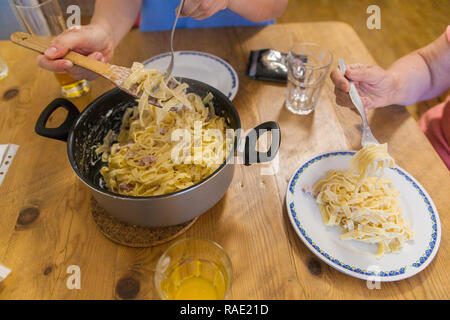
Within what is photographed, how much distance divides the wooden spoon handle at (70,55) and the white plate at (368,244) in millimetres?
694

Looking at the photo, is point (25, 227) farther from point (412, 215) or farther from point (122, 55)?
point (412, 215)

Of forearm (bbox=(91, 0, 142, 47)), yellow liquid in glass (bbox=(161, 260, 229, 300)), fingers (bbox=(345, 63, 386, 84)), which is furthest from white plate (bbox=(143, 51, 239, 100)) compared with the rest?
yellow liquid in glass (bbox=(161, 260, 229, 300))

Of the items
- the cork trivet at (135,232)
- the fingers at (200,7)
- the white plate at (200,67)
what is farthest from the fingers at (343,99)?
the cork trivet at (135,232)

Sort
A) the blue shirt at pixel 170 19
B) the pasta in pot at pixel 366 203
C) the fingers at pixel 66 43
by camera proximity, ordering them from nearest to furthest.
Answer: the pasta in pot at pixel 366 203 < the fingers at pixel 66 43 < the blue shirt at pixel 170 19

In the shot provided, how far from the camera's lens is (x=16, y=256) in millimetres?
914

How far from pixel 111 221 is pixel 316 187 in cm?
64

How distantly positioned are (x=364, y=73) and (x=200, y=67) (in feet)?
2.28

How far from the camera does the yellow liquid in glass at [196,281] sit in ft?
2.65

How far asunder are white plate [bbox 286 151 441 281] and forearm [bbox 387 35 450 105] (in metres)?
0.45

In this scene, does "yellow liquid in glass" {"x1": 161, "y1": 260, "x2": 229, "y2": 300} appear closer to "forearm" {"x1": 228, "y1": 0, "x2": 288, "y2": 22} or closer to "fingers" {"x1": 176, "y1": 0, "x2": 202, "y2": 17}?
"fingers" {"x1": 176, "y1": 0, "x2": 202, "y2": 17}

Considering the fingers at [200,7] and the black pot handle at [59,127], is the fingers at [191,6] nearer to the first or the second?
the fingers at [200,7]

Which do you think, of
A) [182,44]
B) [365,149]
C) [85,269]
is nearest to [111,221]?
[85,269]

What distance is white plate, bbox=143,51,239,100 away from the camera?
4.61ft

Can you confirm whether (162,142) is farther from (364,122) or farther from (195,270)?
(364,122)
